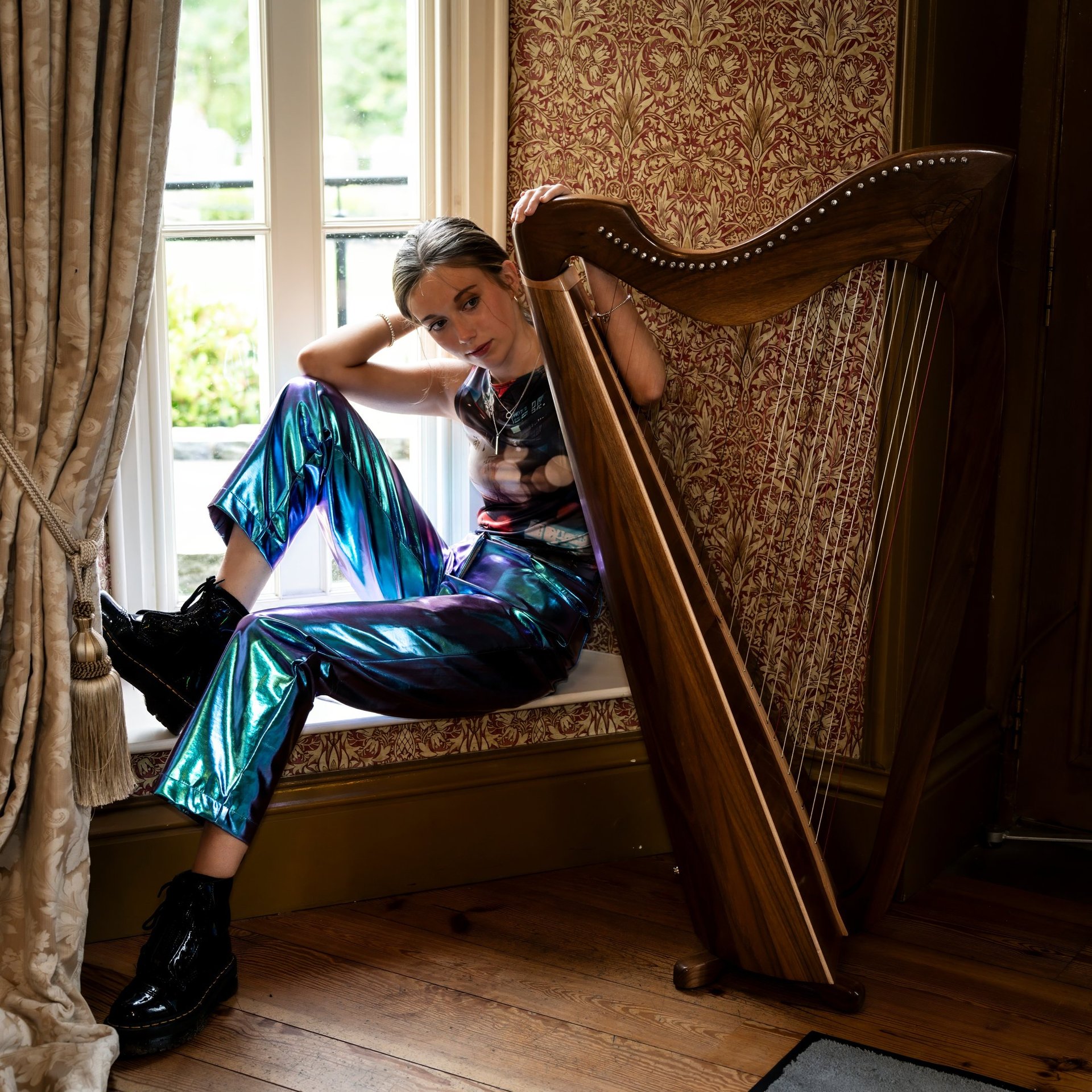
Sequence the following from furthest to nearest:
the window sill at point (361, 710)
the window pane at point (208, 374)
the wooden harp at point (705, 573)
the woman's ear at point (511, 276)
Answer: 1. the window pane at point (208, 374)
2. the woman's ear at point (511, 276)
3. the window sill at point (361, 710)
4. the wooden harp at point (705, 573)

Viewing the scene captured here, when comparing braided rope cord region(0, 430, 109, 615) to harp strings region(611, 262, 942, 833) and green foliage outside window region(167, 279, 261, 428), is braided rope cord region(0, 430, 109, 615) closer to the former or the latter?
green foliage outside window region(167, 279, 261, 428)

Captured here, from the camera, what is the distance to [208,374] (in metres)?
2.24

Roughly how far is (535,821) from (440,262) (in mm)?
991

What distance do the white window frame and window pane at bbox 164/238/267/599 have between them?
0.03 meters

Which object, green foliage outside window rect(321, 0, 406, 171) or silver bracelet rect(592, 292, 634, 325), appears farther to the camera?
green foliage outside window rect(321, 0, 406, 171)

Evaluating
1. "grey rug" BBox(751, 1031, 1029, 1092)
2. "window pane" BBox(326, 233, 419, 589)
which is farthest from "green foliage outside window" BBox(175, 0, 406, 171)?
"grey rug" BBox(751, 1031, 1029, 1092)

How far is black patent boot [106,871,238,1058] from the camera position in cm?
160

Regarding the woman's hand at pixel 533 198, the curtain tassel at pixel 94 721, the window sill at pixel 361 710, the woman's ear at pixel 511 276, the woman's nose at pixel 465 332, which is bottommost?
the window sill at pixel 361 710

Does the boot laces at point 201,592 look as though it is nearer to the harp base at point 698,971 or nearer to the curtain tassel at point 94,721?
the curtain tassel at point 94,721

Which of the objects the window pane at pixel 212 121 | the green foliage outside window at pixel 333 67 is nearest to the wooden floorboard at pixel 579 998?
the window pane at pixel 212 121

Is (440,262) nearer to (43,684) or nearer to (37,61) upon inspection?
(37,61)

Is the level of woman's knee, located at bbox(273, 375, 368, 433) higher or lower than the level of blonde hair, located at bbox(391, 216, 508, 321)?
lower

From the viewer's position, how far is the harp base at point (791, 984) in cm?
170

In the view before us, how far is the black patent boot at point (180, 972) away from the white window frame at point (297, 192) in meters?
0.65
